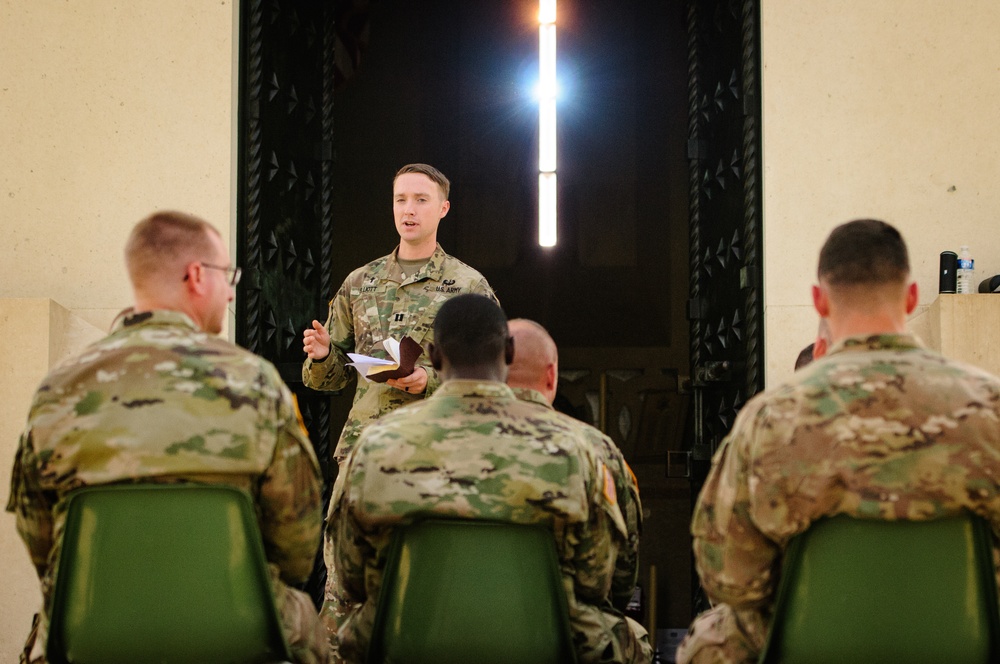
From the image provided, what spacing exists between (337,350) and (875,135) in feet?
8.01

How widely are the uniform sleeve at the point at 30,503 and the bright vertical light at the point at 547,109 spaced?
4.59 m

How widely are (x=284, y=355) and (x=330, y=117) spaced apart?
50.7 inches

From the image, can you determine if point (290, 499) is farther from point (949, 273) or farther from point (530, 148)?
point (530, 148)

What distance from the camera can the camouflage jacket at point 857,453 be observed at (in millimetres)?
1906

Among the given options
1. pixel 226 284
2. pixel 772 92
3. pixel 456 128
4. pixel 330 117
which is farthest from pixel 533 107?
pixel 226 284

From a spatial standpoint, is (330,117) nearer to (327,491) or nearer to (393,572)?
(327,491)

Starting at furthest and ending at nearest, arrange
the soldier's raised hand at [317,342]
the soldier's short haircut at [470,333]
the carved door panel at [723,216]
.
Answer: the carved door panel at [723,216], the soldier's raised hand at [317,342], the soldier's short haircut at [470,333]

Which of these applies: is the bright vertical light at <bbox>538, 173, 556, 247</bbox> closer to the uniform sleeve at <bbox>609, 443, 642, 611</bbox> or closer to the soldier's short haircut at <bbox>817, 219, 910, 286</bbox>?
the uniform sleeve at <bbox>609, 443, 642, 611</bbox>

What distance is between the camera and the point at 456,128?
8.58m

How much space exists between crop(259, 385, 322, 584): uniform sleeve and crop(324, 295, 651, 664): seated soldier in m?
0.08

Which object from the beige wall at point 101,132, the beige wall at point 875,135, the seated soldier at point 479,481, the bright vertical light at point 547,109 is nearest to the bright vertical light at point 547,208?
the bright vertical light at point 547,109

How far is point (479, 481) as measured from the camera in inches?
82.8

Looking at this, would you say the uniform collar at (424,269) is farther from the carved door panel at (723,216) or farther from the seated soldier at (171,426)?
the seated soldier at (171,426)

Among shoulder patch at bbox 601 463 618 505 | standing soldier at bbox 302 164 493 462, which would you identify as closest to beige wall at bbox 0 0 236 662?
standing soldier at bbox 302 164 493 462
